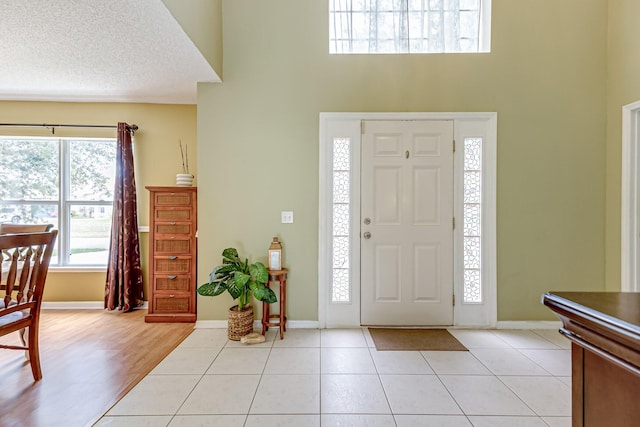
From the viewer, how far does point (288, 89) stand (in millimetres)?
2951

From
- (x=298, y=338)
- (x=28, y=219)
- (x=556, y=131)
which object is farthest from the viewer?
(x=28, y=219)

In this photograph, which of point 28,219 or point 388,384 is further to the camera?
point 28,219

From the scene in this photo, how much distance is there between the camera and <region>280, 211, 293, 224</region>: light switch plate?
9.75 feet

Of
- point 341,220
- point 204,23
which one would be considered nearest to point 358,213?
point 341,220

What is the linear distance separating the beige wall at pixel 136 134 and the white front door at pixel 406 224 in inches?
92.5

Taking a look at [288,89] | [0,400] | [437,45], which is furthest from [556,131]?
[0,400]

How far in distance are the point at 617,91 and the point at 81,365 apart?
5.21 meters

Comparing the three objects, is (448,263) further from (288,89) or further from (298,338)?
(288,89)

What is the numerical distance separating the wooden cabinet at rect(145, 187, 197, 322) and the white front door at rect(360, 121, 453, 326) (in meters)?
1.80

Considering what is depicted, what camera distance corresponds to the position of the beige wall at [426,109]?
114 inches

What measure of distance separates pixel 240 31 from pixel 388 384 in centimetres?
333

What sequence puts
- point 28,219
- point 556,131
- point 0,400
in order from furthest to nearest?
point 28,219
point 556,131
point 0,400

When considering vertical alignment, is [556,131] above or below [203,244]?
above

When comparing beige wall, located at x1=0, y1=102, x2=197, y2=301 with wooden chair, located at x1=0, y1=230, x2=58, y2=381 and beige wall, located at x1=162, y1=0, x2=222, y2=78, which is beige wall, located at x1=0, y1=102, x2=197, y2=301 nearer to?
beige wall, located at x1=162, y1=0, x2=222, y2=78
